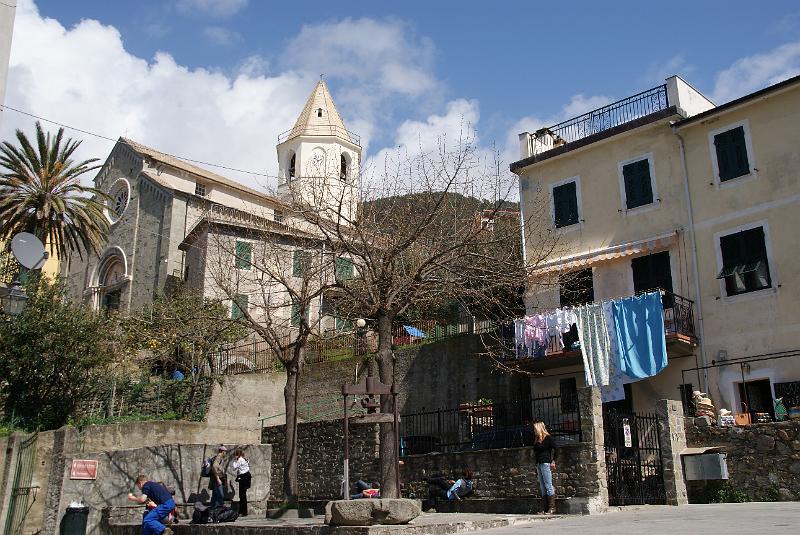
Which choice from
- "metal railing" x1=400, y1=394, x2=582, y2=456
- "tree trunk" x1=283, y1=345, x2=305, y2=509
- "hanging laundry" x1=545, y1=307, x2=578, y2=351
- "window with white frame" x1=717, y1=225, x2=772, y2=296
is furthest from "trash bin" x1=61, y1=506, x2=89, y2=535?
"window with white frame" x1=717, y1=225, x2=772, y2=296

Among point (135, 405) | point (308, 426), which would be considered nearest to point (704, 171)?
point (308, 426)

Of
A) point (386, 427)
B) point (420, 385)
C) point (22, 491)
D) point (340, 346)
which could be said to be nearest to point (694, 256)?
point (420, 385)

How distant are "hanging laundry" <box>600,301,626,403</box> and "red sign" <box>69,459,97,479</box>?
1311 centimetres

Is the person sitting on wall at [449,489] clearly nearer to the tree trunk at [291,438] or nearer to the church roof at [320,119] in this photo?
the tree trunk at [291,438]

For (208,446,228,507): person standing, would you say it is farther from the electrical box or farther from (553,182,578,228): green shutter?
(553,182,578,228): green shutter

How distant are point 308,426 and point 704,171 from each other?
1360cm

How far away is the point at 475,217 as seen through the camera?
18.0 m

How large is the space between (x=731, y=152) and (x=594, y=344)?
268 inches

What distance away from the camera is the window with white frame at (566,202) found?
25500 millimetres

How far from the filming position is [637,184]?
24.2 metres

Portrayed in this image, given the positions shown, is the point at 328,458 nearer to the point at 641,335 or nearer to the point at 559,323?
the point at 559,323

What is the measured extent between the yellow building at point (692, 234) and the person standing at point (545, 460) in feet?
27.6

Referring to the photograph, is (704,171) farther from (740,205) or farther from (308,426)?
(308,426)

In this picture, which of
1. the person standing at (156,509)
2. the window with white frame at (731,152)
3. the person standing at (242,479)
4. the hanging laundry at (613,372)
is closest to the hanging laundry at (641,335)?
the hanging laundry at (613,372)
